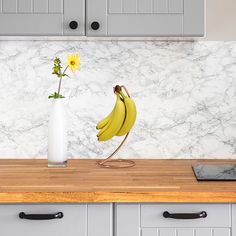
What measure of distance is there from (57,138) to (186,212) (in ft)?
2.60

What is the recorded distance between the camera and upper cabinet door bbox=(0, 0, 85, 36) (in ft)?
7.88

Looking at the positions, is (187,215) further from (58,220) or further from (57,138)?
(57,138)

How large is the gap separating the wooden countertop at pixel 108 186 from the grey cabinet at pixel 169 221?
0.05m

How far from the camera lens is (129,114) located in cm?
257

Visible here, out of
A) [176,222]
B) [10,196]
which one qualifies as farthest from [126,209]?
[10,196]

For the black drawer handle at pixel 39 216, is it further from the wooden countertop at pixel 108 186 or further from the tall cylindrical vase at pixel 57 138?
the tall cylindrical vase at pixel 57 138

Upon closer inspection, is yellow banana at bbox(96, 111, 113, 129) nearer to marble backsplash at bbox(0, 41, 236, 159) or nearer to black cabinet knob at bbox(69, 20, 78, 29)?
marble backsplash at bbox(0, 41, 236, 159)

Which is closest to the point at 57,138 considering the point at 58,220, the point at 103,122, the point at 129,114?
the point at 103,122

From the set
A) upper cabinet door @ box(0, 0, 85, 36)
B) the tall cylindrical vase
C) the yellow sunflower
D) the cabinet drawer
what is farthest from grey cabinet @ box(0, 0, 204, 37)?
the cabinet drawer

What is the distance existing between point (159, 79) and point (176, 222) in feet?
3.12

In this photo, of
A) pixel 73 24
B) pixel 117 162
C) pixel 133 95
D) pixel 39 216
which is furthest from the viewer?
pixel 133 95

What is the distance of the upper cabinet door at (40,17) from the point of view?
2402mm

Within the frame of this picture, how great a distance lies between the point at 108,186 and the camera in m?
2.10

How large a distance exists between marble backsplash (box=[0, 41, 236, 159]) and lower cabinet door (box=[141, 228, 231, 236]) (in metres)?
0.79
